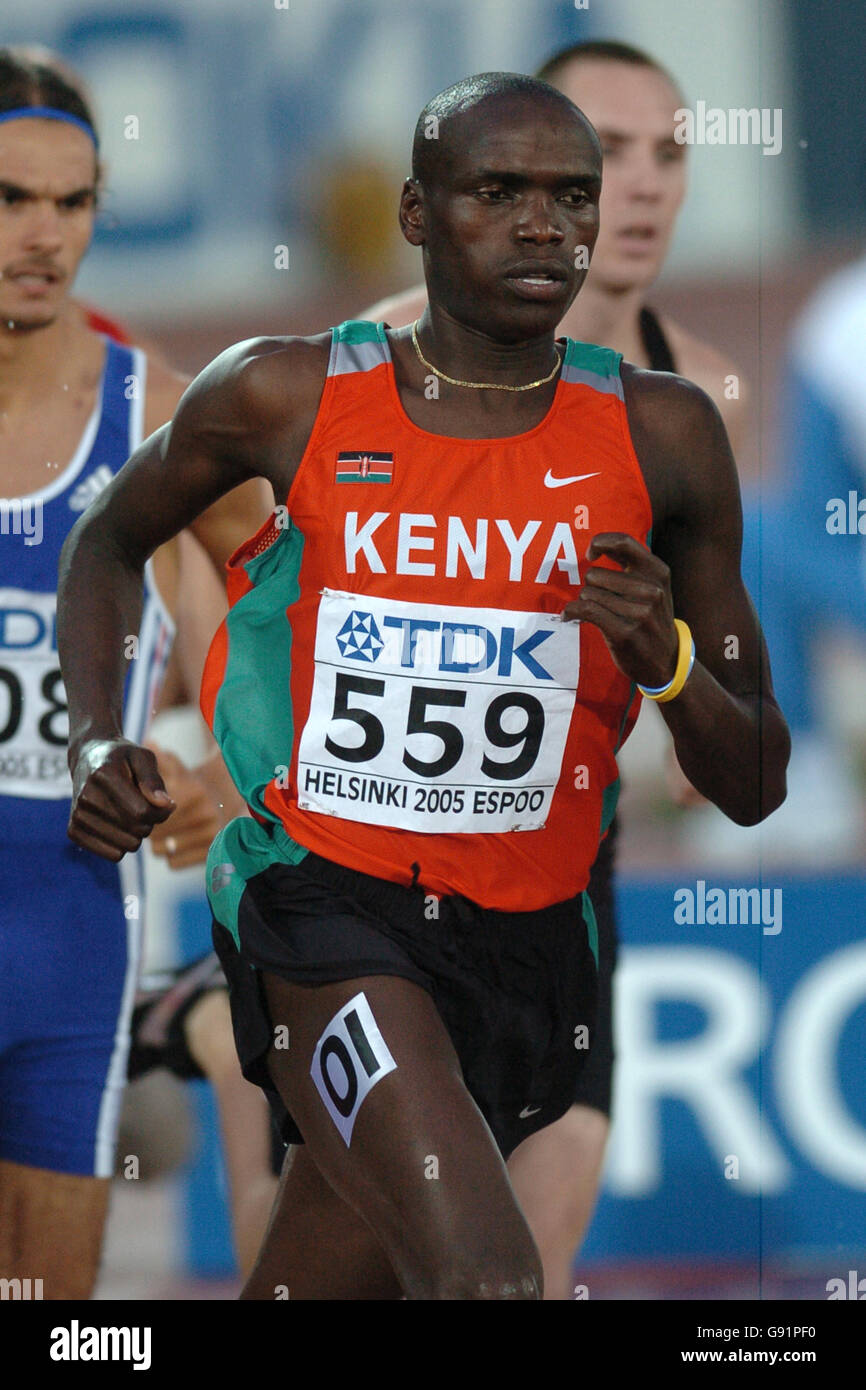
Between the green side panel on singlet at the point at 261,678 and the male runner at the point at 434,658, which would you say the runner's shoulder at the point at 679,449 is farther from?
the green side panel on singlet at the point at 261,678

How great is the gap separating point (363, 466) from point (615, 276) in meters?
1.56

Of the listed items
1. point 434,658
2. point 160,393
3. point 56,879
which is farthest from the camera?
point 160,393

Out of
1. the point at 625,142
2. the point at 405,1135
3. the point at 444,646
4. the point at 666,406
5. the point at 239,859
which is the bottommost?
the point at 405,1135

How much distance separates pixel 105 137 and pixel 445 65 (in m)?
0.89

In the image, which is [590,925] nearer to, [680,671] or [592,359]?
[680,671]

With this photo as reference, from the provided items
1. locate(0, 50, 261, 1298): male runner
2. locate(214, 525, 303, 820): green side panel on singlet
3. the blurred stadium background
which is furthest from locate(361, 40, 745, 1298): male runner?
locate(214, 525, 303, 820): green side panel on singlet

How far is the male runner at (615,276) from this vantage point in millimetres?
4047

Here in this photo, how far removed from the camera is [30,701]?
3812 mm

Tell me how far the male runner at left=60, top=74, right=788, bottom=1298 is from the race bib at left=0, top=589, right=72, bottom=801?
766 millimetres

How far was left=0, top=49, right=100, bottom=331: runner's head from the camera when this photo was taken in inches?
156

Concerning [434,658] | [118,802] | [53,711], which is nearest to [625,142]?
[53,711]

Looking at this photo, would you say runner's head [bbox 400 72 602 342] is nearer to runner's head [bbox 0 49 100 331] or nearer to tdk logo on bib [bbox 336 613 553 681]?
tdk logo on bib [bbox 336 613 553 681]

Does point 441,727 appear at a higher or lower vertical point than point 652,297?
lower

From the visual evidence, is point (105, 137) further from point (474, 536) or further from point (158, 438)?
point (474, 536)
